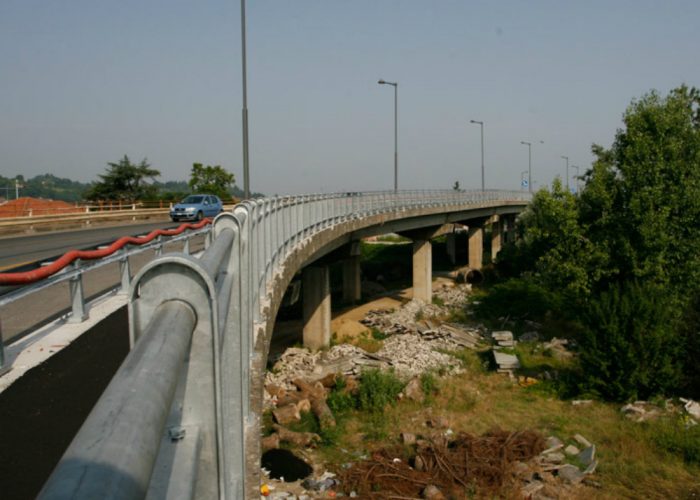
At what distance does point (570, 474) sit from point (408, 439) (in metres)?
3.95

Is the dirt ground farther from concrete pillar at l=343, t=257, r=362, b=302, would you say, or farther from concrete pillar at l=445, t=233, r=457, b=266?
concrete pillar at l=445, t=233, r=457, b=266

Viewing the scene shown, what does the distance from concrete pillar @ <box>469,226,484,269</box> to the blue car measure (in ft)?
91.0

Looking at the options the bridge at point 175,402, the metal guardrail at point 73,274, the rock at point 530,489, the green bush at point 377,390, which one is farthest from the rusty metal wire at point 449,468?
the bridge at point 175,402

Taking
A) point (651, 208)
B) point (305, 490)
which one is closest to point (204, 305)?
point (305, 490)

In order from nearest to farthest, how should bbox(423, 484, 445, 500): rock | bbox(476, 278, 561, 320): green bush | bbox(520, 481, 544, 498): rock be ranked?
bbox(423, 484, 445, 500): rock < bbox(520, 481, 544, 498): rock < bbox(476, 278, 561, 320): green bush

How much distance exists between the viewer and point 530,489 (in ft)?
43.2

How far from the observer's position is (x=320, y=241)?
18.5m

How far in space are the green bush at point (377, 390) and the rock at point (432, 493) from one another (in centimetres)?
614

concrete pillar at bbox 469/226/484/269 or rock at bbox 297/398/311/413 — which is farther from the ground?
concrete pillar at bbox 469/226/484/269

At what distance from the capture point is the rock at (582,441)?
53.7ft

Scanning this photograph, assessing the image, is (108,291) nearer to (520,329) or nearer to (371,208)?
(371,208)

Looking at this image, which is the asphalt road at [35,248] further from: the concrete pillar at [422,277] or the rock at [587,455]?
the concrete pillar at [422,277]

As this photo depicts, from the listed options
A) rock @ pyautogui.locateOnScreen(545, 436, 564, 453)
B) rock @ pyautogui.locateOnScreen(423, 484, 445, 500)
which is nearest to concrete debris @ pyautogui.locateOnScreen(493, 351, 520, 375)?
rock @ pyautogui.locateOnScreen(545, 436, 564, 453)

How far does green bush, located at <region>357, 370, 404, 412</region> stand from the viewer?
1909cm
